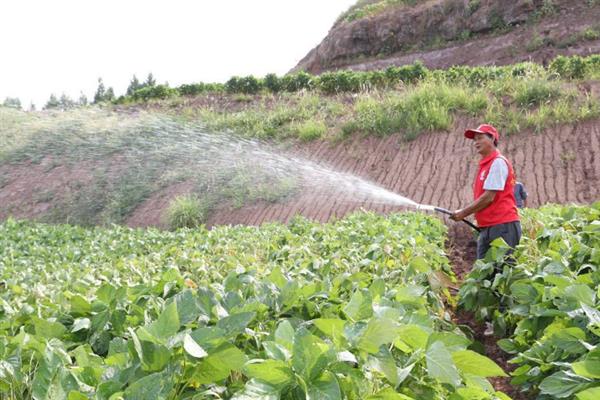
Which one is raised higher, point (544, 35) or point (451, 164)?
point (544, 35)

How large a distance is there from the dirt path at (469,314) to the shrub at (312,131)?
5.75 metres

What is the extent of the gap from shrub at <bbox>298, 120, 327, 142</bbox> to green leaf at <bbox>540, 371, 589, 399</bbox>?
1200 centimetres

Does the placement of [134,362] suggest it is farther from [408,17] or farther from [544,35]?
[408,17]

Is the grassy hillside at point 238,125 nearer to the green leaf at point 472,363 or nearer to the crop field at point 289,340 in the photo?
the crop field at point 289,340

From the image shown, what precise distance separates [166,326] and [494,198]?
4152mm

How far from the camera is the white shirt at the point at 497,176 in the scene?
194 inches

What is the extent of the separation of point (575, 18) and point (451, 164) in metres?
17.1

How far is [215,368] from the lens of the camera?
1.42 metres

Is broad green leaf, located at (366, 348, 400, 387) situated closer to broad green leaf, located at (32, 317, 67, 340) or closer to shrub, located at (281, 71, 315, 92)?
broad green leaf, located at (32, 317, 67, 340)

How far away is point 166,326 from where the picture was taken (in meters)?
1.43

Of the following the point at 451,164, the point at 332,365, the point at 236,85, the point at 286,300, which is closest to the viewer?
the point at 332,365

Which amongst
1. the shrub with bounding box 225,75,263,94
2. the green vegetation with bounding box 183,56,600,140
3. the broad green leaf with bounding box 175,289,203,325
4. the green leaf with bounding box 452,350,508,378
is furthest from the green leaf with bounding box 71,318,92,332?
the shrub with bounding box 225,75,263,94

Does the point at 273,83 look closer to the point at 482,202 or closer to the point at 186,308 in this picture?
the point at 482,202

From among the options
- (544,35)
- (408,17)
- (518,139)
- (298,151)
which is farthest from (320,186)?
(408,17)
